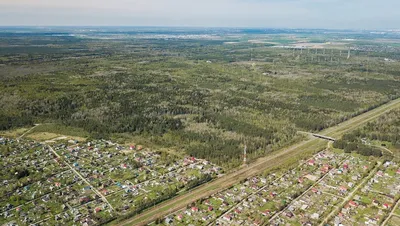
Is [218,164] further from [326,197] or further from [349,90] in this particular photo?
[349,90]

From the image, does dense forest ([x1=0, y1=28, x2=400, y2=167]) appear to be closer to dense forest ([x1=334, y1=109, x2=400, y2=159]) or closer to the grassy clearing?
the grassy clearing

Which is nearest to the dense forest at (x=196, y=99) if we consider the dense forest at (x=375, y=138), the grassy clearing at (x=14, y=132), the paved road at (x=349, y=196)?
the grassy clearing at (x=14, y=132)

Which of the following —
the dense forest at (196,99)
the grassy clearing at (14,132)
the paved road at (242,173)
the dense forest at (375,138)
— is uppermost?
the dense forest at (196,99)

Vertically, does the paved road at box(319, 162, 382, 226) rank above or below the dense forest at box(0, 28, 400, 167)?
below

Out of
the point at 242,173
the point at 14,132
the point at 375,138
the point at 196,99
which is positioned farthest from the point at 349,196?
the point at 14,132

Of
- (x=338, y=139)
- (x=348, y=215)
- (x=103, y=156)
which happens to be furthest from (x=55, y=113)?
(x=348, y=215)

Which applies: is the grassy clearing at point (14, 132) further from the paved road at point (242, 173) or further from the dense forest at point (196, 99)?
the paved road at point (242, 173)

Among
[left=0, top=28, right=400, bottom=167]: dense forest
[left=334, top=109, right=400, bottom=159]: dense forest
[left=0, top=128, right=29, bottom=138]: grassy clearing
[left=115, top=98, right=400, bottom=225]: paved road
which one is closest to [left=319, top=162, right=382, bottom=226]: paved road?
[left=334, top=109, right=400, bottom=159]: dense forest
